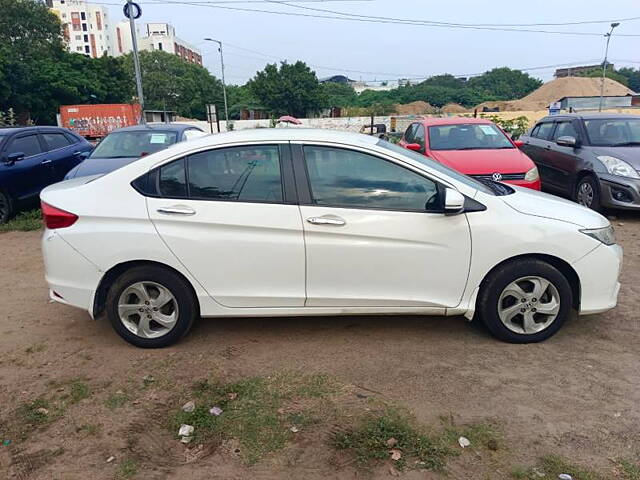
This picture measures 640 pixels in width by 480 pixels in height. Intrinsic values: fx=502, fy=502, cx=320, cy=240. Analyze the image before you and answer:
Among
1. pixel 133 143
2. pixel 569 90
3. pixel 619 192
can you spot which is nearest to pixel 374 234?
pixel 619 192

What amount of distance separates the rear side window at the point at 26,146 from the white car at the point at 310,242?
18.9ft

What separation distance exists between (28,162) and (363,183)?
727 cm

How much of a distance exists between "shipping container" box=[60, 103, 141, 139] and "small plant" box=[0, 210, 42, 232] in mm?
35445

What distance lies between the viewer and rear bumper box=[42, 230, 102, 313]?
369 centimetres

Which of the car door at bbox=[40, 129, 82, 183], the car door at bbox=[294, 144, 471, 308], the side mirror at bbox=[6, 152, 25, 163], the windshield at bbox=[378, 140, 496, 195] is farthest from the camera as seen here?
the car door at bbox=[40, 129, 82, 183]

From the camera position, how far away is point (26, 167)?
8.48m

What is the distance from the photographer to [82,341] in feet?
13.4

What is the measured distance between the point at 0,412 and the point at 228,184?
2066 millimetres

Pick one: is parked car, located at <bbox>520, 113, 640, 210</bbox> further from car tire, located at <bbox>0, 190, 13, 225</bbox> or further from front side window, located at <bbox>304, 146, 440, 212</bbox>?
car tire, located at <bbox>0, 190, 13, 225</bbox>

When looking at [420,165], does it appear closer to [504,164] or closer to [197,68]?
[504,164]

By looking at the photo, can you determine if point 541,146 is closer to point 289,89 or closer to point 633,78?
point 289,89

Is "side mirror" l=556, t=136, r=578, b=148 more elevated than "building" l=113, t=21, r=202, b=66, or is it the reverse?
"building" l=113, t=21, r=202, b=66

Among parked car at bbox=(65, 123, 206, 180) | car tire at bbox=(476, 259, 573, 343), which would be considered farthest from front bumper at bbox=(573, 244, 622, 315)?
parked car at bbox=(65, 123, 206, 180)

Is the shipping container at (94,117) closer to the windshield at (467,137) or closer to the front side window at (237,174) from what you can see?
the windshield at (467,137)
